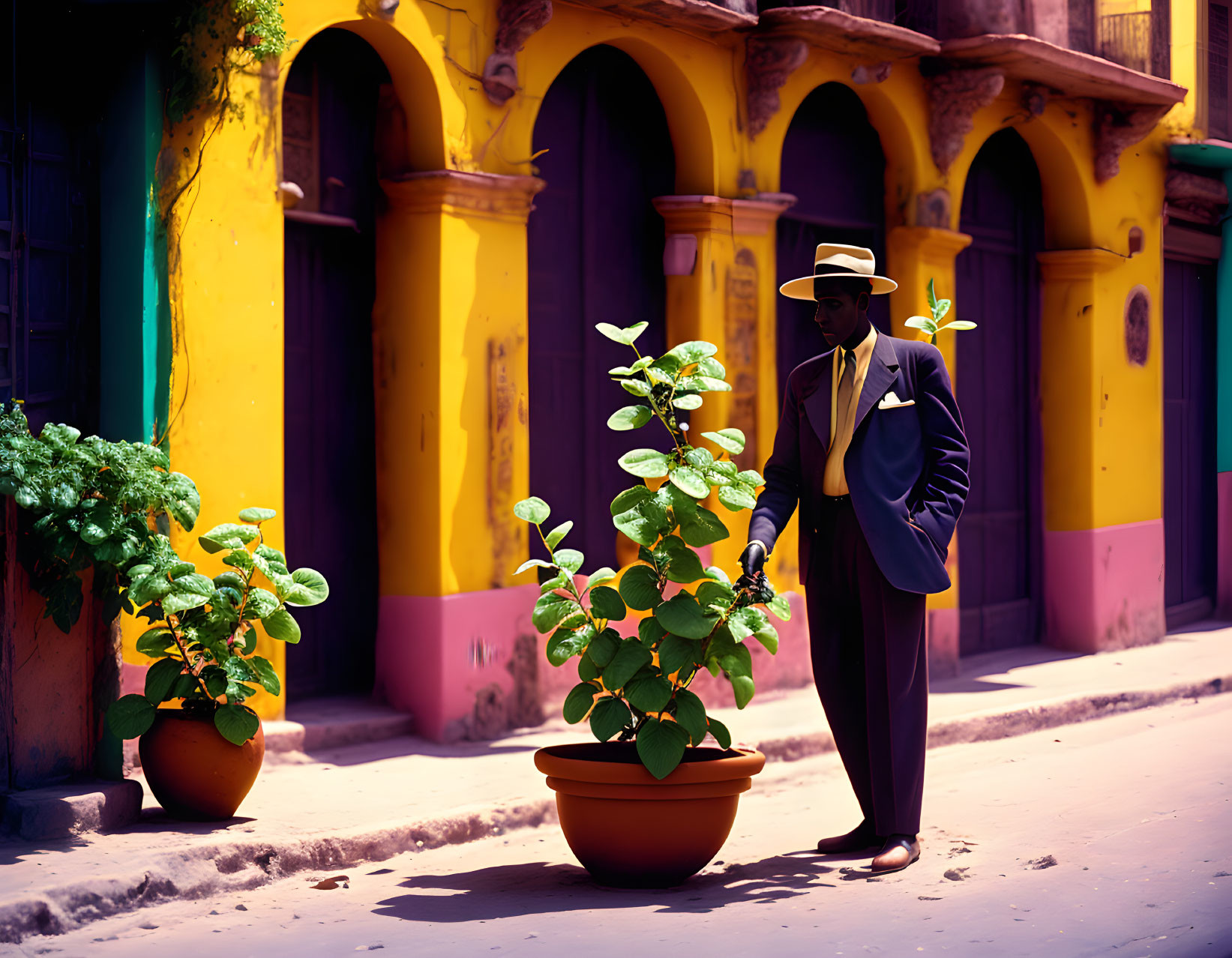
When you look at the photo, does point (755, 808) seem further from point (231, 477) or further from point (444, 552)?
point (231, 477)

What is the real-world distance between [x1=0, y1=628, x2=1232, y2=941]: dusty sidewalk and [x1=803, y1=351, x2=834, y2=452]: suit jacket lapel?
2.23m

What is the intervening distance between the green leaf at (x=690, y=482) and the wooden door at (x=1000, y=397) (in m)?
7.12

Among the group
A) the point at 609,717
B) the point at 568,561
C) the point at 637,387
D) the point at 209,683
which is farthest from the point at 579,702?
the point at 209,683

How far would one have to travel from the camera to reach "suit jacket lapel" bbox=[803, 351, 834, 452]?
5.57 meters

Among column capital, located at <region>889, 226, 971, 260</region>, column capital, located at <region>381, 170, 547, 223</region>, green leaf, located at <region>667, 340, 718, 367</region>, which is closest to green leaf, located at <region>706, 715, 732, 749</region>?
green leaf, located at <region>667, 340, 718, 367</region>

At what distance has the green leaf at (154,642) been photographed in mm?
5879

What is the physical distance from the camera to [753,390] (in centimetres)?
989

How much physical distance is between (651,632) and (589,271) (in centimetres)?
465

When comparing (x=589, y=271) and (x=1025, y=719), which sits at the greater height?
(x=589, y=271)

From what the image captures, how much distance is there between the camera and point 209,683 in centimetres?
593

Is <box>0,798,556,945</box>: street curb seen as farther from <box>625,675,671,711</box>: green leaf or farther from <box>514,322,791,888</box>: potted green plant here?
<box>625,675,671,711</box>: green leaf

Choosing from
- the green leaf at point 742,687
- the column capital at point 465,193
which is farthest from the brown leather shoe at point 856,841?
the column capital at point 465,193

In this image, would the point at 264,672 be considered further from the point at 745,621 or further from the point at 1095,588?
the point at 1095,588

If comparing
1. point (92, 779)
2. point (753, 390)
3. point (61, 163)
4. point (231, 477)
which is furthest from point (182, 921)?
point (753, 390)
